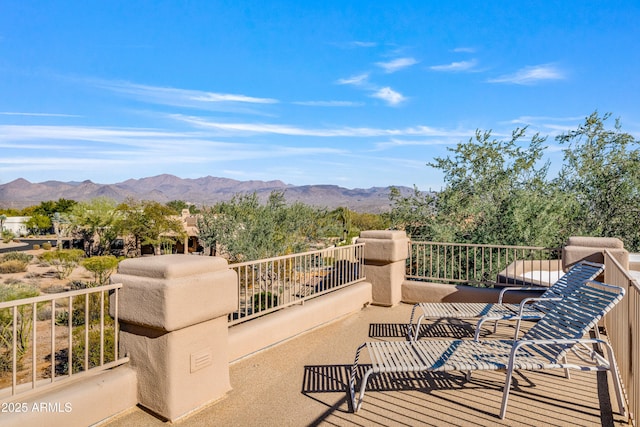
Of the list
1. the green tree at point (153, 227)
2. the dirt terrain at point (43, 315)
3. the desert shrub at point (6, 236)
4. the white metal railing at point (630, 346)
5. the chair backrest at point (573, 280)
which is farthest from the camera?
the desert shrub at point (6, 236)

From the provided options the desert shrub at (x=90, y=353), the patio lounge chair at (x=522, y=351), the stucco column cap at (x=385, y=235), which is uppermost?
the stucco column cap at (x=385, y=235)

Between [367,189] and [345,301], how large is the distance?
160611 millimetres

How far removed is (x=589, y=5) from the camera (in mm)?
21312

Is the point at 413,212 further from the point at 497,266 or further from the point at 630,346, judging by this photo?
the point at 630,346

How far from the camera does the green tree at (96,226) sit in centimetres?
4141

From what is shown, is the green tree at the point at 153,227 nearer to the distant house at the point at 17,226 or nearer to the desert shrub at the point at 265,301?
the desert shrub at the point at 265,301

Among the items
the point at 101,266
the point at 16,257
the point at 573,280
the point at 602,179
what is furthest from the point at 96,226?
the point at 573,280

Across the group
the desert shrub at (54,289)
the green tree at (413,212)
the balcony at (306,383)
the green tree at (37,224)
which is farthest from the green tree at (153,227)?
the balcony at (306,383)

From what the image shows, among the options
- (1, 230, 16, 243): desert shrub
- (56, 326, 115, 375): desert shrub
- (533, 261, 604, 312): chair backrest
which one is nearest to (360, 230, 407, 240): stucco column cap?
(533, 261, 604, 312): chair backrest

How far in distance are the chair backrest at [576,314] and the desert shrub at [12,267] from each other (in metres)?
36.2

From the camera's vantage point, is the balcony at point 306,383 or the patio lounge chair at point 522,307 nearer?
the balcony at point 306,383

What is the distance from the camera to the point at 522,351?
3.76 meters

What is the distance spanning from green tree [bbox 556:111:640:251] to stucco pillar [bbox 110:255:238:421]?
14.9 m

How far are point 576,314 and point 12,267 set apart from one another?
36958mm
